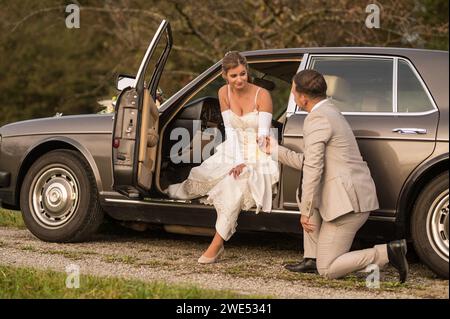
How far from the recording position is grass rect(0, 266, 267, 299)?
16.0 feet

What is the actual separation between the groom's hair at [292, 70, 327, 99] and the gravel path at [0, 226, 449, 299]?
1319 mm

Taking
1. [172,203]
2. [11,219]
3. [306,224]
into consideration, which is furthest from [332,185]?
[11,219]

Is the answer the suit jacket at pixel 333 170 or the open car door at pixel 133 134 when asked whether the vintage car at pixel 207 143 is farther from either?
the suit jacket at pixel 333 170

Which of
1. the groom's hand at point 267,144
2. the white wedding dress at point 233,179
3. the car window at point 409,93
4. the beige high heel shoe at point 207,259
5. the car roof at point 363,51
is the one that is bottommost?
the beige high heel shoe at point 207,259

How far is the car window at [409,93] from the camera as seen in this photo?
600 cm

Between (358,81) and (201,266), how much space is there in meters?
1.87

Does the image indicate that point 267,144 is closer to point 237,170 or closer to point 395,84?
point 237,170

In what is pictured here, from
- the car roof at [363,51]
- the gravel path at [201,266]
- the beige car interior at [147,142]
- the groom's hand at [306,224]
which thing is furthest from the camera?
the beige car interior at [147,142]

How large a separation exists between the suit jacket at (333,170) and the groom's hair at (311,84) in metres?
0.11

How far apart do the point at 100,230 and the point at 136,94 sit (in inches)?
86.2

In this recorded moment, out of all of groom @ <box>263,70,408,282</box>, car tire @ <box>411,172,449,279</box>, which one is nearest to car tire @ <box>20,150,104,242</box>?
groom @ <box>263,70,408,282</box>

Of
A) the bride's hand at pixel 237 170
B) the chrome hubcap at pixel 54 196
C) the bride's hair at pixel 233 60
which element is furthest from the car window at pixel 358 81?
the chrome hubcap at pixel 54 196
